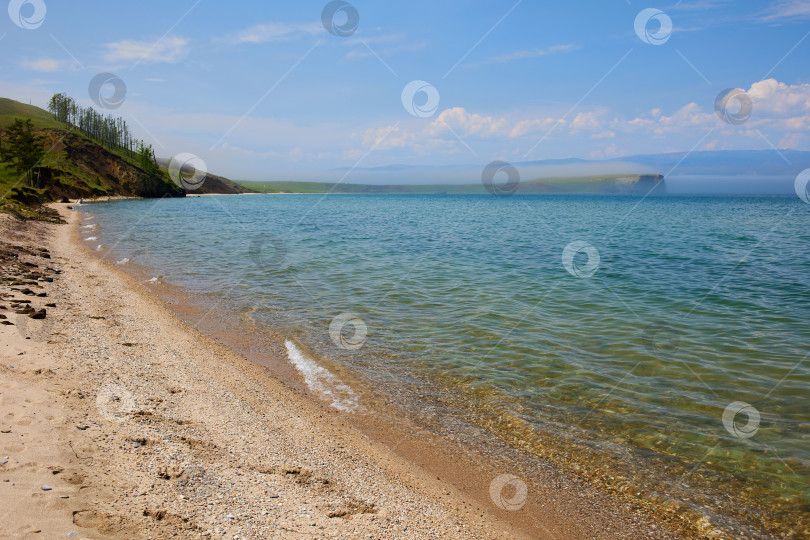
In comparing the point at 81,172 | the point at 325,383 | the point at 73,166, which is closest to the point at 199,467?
the point at 325,383

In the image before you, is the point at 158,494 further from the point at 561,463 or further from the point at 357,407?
the point at 561,463

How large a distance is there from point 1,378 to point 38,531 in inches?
185

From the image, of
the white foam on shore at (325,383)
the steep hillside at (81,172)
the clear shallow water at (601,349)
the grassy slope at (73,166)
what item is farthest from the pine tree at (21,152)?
the white foam on shore at (325,383)

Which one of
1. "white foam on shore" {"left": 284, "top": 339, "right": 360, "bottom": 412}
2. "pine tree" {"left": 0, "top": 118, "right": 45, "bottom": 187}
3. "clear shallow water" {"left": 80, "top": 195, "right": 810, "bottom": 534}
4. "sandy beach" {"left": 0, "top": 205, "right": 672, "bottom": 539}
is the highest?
"pine tree" {"left": 0, "top": 118, "right": 45, "bottom": 187}

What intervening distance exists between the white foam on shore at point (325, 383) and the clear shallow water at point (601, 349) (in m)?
0.63

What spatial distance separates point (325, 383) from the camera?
10.4 meters

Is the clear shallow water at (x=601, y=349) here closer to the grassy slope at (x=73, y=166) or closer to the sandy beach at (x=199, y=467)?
the sandy beach at (x=199, y=467)

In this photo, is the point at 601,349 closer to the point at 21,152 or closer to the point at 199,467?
the point at 199,467

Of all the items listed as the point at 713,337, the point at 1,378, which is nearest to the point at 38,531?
the point at 1,378

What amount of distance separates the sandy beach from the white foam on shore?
466 mm

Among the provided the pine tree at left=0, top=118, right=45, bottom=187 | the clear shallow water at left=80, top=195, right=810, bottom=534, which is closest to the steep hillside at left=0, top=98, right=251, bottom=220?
the pine tree at left=0, top=118, right=45, bottom=187

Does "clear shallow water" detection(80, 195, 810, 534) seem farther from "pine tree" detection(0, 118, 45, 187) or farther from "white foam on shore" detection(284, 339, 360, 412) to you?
"pine tree" detection(0, 118, 45, 187)

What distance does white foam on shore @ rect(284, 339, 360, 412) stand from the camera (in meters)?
9.45

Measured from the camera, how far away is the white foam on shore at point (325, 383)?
945cm
